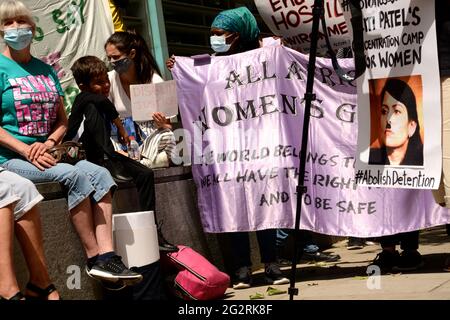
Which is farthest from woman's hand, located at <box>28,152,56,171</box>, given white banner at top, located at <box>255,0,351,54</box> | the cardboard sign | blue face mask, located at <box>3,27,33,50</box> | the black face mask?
white banner at top, located at <box>255,0,351,54</box>

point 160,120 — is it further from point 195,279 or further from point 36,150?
point 36,150

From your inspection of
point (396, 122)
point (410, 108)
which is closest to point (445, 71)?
Answer: point (410, 108)

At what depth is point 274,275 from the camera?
7.30 m

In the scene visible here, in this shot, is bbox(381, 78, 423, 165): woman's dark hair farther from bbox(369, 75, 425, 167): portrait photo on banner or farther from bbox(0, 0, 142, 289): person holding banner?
bbox(0, 0, 142, 289): person holding banner

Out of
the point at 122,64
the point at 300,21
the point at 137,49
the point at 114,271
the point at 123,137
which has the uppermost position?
the point at 300,21

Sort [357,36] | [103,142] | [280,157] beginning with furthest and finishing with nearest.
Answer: [280,157] < [103,142] < [357,36]

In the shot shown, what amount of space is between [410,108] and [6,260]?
2.68 metres

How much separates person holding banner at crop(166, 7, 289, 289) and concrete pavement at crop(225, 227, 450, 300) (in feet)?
0.39

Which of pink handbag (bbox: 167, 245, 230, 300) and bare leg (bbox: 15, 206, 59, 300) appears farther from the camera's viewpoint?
pink handbag (bbox: 167, 245, 230, 300)

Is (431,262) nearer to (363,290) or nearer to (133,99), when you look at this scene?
(363,290)

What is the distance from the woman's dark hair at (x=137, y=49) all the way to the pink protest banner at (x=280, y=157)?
478 mm

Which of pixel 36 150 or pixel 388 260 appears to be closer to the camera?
pixel 36 150

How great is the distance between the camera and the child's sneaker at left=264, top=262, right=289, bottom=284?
23.9ft

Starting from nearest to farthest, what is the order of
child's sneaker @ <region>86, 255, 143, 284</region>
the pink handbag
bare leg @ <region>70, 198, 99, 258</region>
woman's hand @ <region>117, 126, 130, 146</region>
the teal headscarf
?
child's sneaker @ <region>86, 255, 143, 284</region>, bare leg @ <region>70, 198, 99, 258</region>, the pink handbag, woman's hand @ <region>117, 126, 130, 146</region>, the teal headscarf
